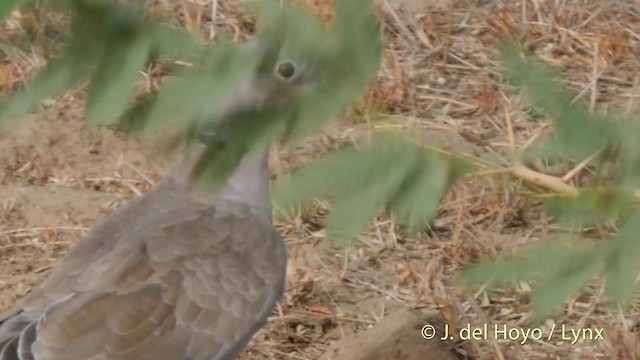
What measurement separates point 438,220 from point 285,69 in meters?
1.65

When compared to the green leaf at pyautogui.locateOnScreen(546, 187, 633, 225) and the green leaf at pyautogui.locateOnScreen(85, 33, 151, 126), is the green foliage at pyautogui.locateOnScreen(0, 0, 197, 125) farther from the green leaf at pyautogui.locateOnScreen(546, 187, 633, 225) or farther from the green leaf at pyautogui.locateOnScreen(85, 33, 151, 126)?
the green leaf at pyautogui.locateOnScreen(546, 187, 633, 225)

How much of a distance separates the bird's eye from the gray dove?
143 cm

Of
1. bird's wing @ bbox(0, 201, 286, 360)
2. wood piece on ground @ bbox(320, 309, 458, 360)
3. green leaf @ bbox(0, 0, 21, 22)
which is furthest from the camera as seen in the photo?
wood piece on ground @ bbox(320, 309, 458, 360)

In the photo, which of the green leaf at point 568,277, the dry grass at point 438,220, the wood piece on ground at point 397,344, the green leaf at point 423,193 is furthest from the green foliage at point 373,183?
the wood piece on ground at point 397,344

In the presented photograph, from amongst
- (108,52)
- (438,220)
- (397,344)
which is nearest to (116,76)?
(108,52)

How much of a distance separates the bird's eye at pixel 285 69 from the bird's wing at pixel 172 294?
1.63 meters

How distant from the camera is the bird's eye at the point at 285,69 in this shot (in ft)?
2.67

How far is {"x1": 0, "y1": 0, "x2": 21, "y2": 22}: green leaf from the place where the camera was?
79cm

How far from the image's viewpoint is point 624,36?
12.8 feet

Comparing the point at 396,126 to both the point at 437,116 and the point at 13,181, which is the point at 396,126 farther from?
→ the point at 13,181

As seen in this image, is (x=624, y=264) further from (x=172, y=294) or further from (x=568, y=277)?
(x=172, y=294)

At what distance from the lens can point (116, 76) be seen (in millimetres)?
838

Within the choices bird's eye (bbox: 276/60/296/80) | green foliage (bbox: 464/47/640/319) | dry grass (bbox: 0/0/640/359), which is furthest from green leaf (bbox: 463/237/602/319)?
dry grass (bbox: 0/0/640/359)

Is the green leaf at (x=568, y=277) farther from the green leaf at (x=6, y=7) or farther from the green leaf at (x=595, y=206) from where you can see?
the green leaf at (x=6, y=7)
